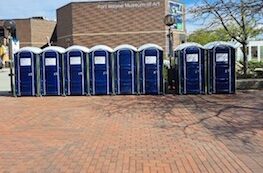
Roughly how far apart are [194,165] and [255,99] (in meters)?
8.57

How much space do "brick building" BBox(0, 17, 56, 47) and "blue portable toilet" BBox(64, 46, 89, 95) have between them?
6688 centimetres

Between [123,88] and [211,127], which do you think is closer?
[211,127]

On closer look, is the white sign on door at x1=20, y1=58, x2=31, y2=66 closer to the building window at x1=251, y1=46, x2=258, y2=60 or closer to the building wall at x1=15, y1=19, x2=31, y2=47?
the building window at x1=251, y1=46, x2=258, y2=60

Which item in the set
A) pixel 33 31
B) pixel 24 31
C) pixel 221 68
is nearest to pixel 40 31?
pixel 33 31

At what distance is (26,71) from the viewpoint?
55.6 feet

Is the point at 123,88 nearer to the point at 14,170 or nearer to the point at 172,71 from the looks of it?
the point at 172,71

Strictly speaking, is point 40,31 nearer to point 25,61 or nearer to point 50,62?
point 25,61

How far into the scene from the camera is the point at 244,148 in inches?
302

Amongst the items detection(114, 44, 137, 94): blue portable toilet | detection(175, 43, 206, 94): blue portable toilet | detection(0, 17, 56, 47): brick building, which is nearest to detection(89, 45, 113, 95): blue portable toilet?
detection(114, 44, 137, 94): blue portable toilet

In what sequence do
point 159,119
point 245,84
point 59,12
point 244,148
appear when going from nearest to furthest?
point 244,148
point 159,119
point 245,84
point 59,12

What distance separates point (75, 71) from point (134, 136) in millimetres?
8398

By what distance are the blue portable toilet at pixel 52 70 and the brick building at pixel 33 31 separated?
2623 inches

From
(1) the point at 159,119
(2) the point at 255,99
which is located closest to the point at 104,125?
(1) the point at 159,119

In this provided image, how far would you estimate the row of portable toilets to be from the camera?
1659 centimetres
